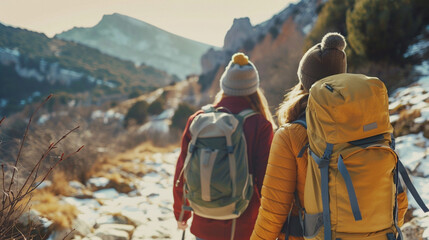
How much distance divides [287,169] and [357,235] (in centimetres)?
35

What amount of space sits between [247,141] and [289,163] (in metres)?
0.47

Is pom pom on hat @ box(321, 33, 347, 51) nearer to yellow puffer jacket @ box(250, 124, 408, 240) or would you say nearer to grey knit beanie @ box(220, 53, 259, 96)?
yellow puffer jacket @ box(250, 124, 408, 240)

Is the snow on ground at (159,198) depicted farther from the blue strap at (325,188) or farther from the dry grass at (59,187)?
the blue strap at (325,188)

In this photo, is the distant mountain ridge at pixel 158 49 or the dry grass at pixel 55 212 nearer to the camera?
the dry grass at pixel 55 212

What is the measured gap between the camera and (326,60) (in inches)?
50.1

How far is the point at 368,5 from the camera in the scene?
7148 mm

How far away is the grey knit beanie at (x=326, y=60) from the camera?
1.26 m

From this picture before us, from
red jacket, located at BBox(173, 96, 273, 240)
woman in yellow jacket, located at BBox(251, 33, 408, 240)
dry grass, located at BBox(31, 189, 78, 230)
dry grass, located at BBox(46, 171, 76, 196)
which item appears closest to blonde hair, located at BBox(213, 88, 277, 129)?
red jacket, located at BBox(173, 96, 273, 240)

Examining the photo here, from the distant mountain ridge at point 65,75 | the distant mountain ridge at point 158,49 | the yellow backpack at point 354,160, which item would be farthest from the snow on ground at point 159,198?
the distant mountain ridge at point 158,49

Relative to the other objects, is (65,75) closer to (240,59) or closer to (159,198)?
(159,198)

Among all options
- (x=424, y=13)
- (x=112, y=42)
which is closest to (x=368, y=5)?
(x=424, y=13)

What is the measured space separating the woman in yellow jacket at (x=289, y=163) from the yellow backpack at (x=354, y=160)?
158mm

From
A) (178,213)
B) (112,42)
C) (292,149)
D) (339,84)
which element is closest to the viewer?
(339,84)

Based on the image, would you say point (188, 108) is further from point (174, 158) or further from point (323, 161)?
point (323, 161)
